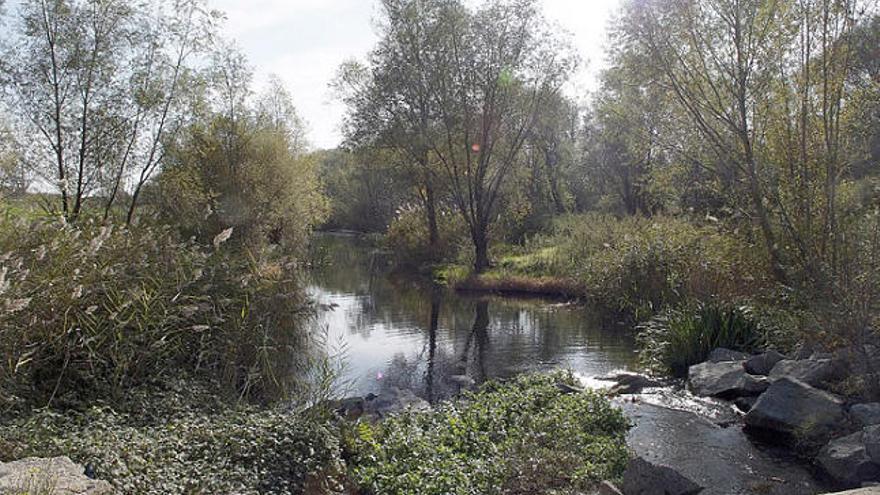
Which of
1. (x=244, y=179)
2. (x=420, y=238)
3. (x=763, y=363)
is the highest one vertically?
(x=244, y=179)

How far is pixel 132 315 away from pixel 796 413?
7.30 meters

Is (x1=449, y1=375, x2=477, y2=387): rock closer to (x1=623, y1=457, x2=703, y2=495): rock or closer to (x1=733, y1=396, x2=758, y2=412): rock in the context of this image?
(x1=733, y1=396, x2=758, y2=412): rock

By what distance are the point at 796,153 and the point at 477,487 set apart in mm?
7348

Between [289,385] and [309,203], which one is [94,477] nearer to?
[289,385]

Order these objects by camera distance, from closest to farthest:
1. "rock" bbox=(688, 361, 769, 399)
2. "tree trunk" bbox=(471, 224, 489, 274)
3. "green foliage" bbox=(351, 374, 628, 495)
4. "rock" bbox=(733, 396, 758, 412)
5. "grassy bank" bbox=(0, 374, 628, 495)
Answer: "grassy bank" bbox=(0, 374, 628, 495) → "green foliage" bbox=(351, 374, 628, 495) → "rock" bbox=(733, 396, 758, 412) → "rock" bbox=(688, 361, 769, 399) → "tree trunk" bbox=(471, 224, 489, 274)

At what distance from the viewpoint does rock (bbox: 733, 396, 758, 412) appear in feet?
29.2

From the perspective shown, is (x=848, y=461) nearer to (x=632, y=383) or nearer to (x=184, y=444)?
(x=632, y=383)

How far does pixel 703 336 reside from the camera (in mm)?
11594

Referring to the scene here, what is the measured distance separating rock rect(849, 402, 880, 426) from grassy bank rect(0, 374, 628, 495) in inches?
95.6

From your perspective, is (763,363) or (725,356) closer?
(763,363)

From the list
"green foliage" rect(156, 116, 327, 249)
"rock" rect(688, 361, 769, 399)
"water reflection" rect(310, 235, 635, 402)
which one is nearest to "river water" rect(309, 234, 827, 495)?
"water reflection" rect(310, 235, 635, 402)

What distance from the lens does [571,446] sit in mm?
6988

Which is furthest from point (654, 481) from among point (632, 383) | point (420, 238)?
point (420, 238)

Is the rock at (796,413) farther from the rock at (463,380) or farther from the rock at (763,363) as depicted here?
the rock at (463,380)
